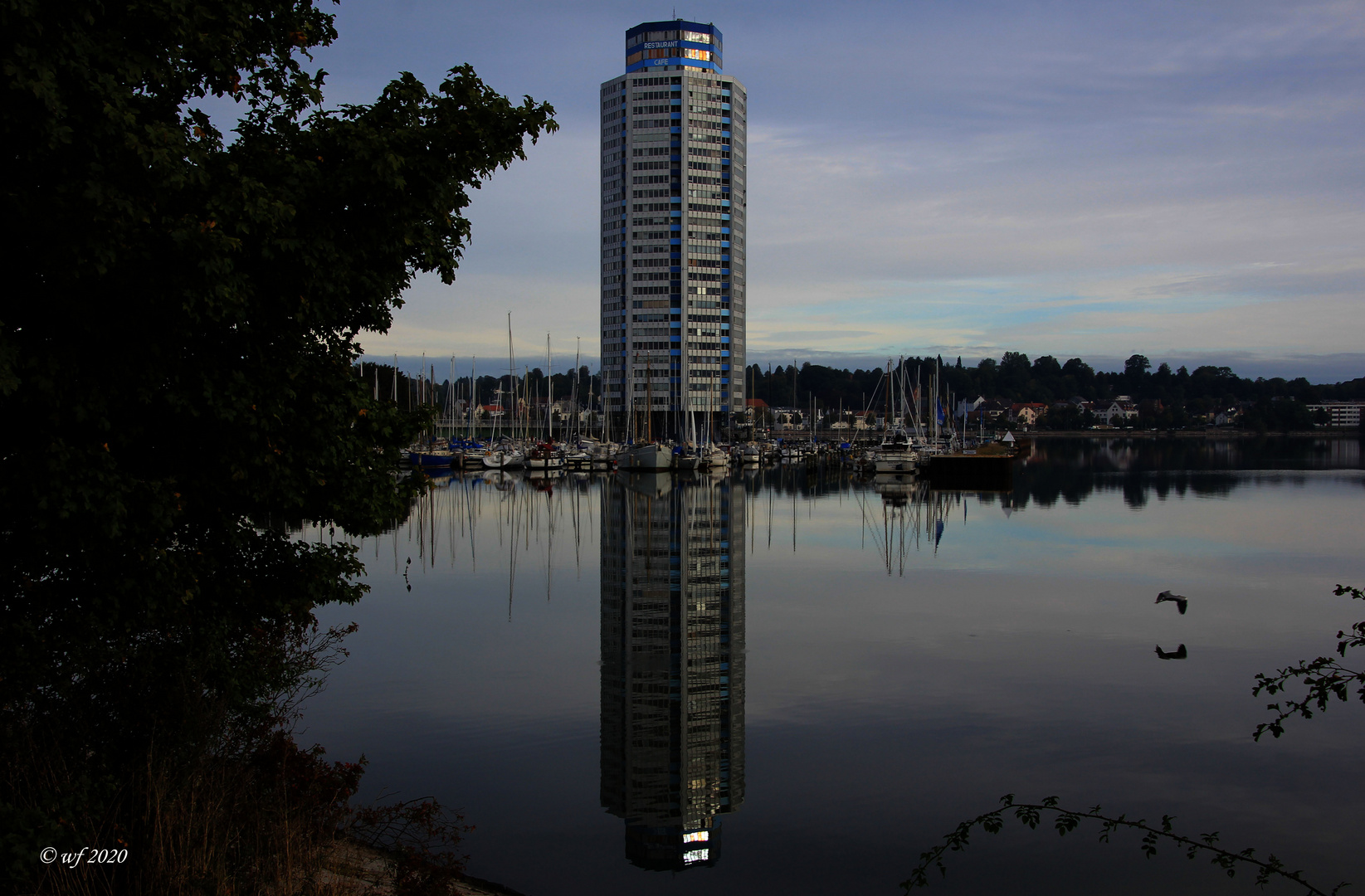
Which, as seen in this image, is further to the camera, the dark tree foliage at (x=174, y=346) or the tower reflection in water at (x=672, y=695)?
the tower reflection in water at (x=672, y=695)

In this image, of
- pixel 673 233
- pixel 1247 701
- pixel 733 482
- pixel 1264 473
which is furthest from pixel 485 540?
pixel 673 233

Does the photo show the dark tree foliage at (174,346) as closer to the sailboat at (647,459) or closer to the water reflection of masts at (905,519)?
the water reflection of masts at (905,519)

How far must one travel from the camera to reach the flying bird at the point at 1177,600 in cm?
3350

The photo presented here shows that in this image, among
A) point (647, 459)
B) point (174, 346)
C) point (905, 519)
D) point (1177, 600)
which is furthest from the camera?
point (647, 459)

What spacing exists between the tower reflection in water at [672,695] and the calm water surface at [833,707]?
0.28 feet

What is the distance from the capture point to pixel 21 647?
10.3 m

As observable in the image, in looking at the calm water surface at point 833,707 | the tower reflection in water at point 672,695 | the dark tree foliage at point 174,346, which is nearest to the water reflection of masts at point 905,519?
the calm water surface at point 833,707

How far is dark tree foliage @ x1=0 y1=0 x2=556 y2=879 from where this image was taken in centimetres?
897

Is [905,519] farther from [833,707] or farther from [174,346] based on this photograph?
[174,346]

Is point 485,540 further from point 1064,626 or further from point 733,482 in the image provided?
point 733,482

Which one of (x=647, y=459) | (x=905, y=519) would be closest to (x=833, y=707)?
(x=905, y=519)

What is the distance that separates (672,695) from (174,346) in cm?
1516

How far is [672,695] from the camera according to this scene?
75.4 ft

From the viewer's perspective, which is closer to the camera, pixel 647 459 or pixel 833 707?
pixel 833 707
